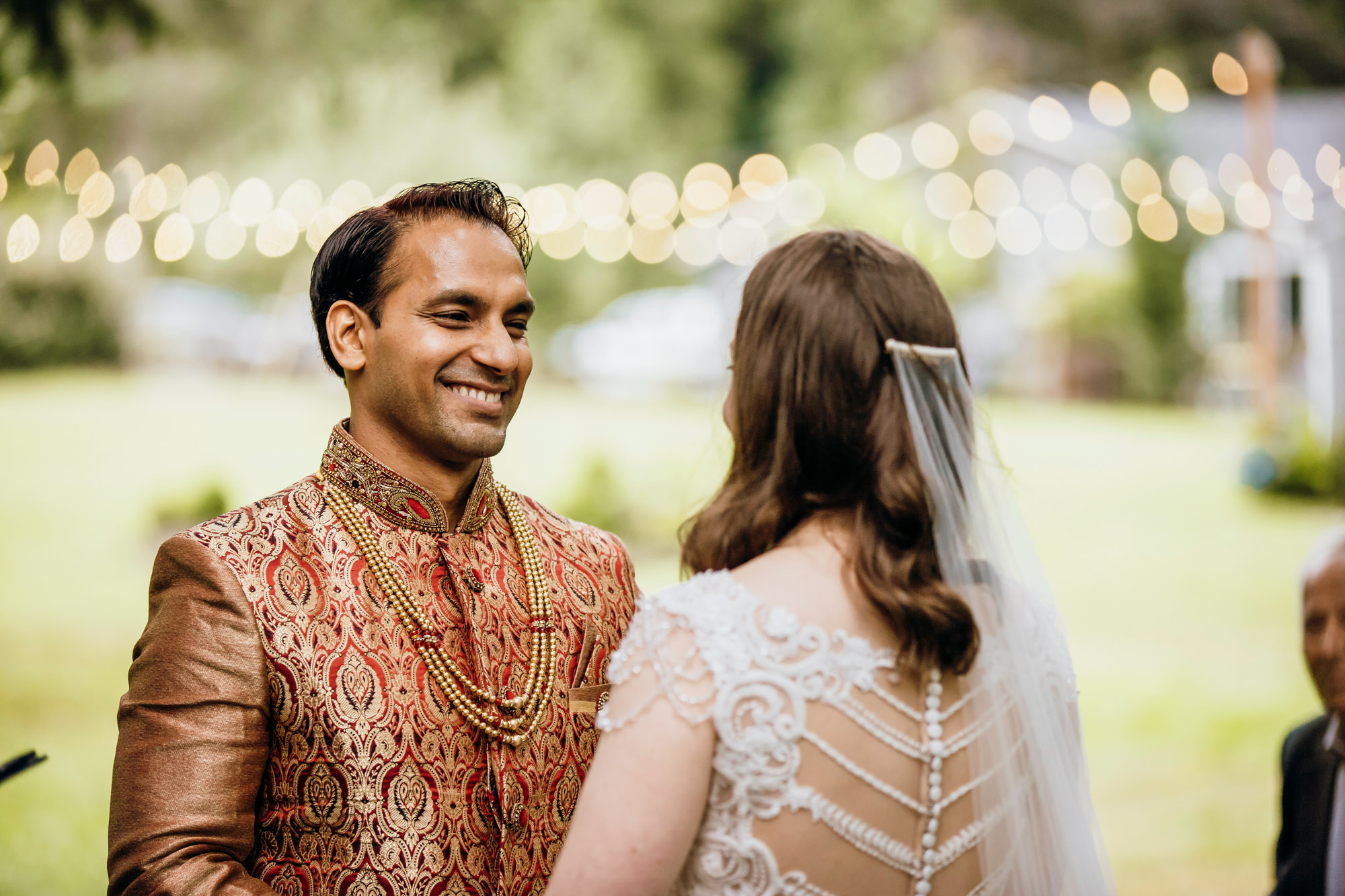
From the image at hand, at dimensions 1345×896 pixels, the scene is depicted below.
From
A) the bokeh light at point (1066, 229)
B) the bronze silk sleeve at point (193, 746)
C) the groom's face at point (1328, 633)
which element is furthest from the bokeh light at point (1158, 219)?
the bronze silk sleeve at point (193, 746)

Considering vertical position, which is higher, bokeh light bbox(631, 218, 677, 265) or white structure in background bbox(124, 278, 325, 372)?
bokeh light bbox(631, 218, 677, 265)

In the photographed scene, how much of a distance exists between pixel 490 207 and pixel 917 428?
928 mm

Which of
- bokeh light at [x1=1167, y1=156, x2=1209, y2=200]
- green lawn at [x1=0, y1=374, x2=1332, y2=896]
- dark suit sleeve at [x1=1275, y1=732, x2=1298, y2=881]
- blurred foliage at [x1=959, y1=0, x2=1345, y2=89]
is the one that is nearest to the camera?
dark suit sleeve at [x1=1275, y1=732, x2=1298, y2=881]

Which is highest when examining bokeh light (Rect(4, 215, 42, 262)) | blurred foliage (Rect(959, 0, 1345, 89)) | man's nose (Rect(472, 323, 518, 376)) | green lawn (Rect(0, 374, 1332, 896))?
blurred foliage (Rect(959, 0, 1345, 89))

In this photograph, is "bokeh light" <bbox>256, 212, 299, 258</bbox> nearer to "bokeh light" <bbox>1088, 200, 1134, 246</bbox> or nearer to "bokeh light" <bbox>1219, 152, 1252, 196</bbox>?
"bokeh light" <bbox>1088, 200, 1134, 246</bbox>

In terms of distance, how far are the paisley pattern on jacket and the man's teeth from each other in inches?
5.9

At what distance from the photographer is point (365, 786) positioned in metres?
1.58

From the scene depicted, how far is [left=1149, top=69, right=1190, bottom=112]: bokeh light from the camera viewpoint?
8164 millimetres

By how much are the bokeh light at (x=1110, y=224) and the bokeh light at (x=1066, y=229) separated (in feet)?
0.31

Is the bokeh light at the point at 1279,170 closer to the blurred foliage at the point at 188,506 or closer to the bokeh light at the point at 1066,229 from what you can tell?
the bokeh light at the point at 1066,229

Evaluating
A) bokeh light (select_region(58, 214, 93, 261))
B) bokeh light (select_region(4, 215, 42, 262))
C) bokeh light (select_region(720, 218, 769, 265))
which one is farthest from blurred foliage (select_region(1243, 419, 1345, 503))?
bokeh light (select_region(4, 215, 42, 262))

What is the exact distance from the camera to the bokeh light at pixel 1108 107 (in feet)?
25.6

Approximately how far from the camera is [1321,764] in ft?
9.12

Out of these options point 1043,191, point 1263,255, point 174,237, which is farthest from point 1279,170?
point 174,237
